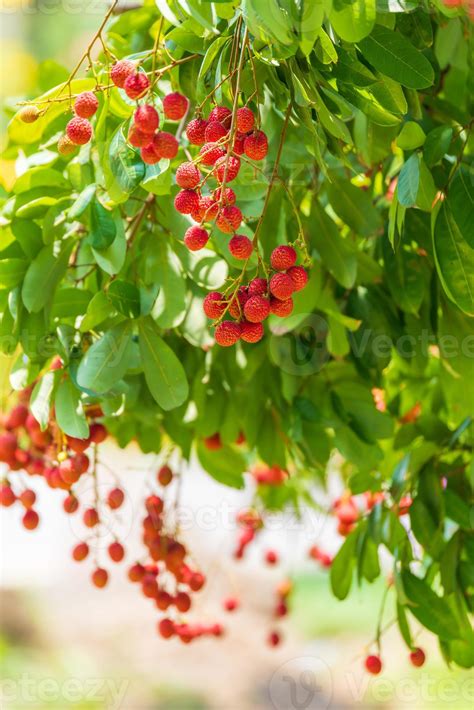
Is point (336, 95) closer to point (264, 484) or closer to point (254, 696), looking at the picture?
point (264, 484)

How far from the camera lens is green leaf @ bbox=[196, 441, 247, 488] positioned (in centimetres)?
105

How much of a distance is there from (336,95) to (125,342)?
0.94 feet

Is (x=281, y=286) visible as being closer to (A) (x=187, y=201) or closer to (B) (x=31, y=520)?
(A) (x=187, y=201)

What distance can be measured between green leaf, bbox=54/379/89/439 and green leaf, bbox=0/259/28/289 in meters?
0.10

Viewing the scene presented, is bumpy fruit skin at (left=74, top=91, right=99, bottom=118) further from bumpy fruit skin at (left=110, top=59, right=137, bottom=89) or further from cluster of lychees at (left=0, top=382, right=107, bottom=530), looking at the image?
cluster of lychees at (left=0, top=382, right=107, bottom=530)

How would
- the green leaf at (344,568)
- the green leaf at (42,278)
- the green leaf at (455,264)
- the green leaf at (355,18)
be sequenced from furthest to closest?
the green leaf at (344,568)
the green leaf at (42,278)
the green leaf at (455,264)
the green leaf at (355,18)

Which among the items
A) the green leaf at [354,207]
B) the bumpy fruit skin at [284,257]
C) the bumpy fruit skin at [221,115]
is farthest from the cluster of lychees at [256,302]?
the green leaf at [354,207]

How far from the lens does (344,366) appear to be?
0.97m

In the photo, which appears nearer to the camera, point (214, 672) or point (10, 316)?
point (10, 316)

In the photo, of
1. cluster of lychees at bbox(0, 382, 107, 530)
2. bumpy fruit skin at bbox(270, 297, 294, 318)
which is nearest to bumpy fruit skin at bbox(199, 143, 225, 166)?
bumpy fruit skin at bbox(270, 297, 294, 318)

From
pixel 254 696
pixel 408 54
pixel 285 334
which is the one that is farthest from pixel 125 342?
pixel 254 696

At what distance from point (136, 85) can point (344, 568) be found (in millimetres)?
598

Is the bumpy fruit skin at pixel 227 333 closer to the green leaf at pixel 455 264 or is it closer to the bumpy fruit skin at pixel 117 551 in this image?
the green leaf at pixel 455 264

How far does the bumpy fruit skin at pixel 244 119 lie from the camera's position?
616 mm
